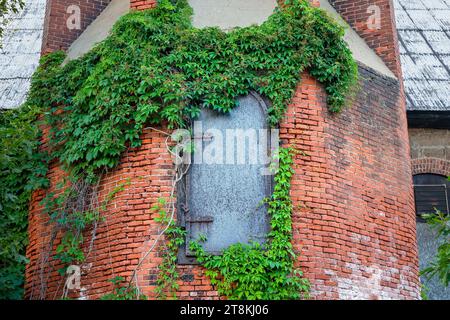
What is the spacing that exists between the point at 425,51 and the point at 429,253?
4.72 meters

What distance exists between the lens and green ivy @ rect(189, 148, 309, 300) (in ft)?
37.6

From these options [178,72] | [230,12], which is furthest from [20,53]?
[178,72]

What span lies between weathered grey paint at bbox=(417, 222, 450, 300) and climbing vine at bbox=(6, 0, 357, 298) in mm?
4725

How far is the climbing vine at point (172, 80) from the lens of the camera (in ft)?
40.2

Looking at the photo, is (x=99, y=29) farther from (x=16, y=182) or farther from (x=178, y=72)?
(x=16, y=182)

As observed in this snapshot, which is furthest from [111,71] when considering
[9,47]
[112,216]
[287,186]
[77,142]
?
[9,47]

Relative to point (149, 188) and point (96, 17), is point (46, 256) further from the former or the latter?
point (96, 17)

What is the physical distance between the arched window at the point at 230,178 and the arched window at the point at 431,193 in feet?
19.3

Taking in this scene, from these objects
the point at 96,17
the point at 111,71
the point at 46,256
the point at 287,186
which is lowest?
the point at 46,256

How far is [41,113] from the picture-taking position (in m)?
13.2

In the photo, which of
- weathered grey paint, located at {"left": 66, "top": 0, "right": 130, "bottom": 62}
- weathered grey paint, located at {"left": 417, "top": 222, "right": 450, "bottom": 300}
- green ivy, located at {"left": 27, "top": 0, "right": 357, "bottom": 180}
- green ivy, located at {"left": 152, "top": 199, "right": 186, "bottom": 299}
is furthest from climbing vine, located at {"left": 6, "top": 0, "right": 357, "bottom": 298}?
weathered grey paint, located at {"left": 417, "top": 222, "right": 450, "bottom": 300}

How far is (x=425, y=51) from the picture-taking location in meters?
18.8

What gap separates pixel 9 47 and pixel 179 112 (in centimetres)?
767

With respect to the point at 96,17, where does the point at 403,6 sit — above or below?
above
